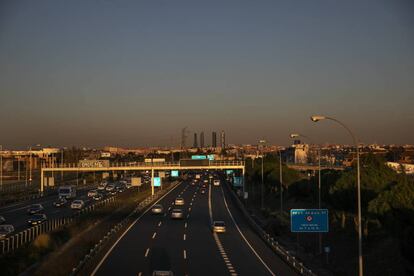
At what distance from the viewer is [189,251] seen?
36406 millimetres

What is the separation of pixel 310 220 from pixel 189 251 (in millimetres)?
7540

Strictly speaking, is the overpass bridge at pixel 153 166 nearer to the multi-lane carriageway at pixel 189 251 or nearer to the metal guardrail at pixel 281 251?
the metal guardrail at pixel 281 251

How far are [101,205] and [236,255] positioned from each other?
31110mm

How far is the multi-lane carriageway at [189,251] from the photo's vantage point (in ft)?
95.8

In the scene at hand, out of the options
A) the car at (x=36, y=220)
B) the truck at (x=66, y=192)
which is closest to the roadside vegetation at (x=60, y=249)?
the car at (x=36, y=220)

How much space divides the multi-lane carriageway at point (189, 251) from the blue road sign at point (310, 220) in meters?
2.31

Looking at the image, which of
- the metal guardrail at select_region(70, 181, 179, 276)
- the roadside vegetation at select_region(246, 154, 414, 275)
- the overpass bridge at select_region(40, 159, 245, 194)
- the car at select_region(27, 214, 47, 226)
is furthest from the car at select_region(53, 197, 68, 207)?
the roadside vegetation at select_region(246, 154, 414, 275)

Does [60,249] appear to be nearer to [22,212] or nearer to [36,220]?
[36,220]

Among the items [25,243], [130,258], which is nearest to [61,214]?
[25,243]

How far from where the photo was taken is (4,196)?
3438 inches

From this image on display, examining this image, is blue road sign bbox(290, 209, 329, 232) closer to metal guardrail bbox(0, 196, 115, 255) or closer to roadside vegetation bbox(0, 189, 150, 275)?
roadside vegetation bbox(0, 189, 150, 275)

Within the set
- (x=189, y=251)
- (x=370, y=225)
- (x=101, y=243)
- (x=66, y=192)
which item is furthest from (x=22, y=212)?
(x=370, y=225)

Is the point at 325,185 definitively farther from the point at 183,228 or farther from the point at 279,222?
the point at 183,228

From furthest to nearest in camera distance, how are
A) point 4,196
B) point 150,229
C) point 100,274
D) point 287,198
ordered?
1. point 4,196
2. point 287,198
3. point 150,229
4. point 100,274
